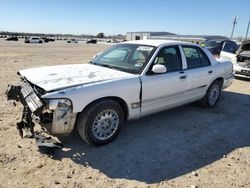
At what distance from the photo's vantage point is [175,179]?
10.5 feet

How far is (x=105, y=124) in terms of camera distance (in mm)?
3861

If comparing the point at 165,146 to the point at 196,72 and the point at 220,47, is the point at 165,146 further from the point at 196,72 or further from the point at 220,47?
the point at 220,47

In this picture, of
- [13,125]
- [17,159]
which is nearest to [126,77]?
[17,159]

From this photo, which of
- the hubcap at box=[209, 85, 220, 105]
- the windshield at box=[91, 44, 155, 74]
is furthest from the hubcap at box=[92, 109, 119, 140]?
the hubcap at box=[209, 85, 220, 105]

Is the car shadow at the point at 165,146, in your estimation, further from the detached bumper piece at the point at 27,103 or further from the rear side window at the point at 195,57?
the rear side window at the point at 195,57

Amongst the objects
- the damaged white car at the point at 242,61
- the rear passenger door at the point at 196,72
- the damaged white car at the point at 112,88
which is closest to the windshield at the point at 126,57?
the damaged white car at the point at 112,88

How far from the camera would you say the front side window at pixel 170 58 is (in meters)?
4.56

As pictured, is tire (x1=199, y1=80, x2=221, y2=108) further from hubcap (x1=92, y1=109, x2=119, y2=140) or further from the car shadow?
hubcap (x1=92, y1=109, x2=119, y2=140)

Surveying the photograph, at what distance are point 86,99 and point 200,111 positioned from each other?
3425 millimetres

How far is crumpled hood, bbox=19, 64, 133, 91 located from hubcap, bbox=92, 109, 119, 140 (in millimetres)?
558

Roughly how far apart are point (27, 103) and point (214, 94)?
4.49 m

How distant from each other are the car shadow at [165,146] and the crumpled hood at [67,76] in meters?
1.06

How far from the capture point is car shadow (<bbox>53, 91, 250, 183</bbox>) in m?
3.40

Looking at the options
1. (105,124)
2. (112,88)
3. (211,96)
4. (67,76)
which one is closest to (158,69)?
(112,88)
